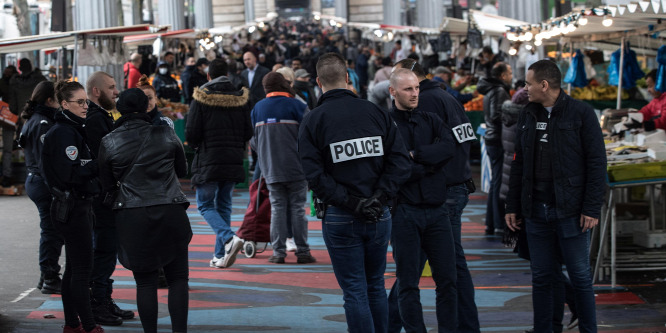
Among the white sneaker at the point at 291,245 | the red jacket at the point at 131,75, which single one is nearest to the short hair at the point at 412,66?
the white sneaker at the point at 291,245

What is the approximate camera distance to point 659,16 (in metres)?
10.5

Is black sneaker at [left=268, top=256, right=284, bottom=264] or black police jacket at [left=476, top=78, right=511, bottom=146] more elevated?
black police jacket at [left=476, top=78, right=511, bottom=146]

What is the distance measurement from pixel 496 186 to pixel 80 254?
5.82 meters

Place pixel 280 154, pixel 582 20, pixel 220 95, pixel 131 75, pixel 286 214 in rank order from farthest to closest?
pixel 131 75 → pixel 582 20 → pixel 286 214 → pixel 280 154 → pixel 220 95

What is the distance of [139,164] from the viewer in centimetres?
599

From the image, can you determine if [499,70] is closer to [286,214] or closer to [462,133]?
[286,214]

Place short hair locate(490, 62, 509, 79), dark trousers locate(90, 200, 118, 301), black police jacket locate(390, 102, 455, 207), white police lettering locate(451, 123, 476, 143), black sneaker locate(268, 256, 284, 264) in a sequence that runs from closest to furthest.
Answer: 1. black police jacket locate(390, 102, 455, 207)
2. white police lettering locate(451, 123, 476, 143)
3. dark trousers locate(90, 200, 118, 301)
4. black sneaker locate(268, 256, 284, 264)
5. short hair locate(490, 62, 509, 79)

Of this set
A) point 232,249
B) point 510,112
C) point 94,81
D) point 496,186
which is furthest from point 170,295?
point 496,186

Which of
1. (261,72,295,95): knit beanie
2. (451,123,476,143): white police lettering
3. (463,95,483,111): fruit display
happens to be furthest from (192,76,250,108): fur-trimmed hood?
(463,95,483,111): fruit display

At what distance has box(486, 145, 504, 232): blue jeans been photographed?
1105 centimetres

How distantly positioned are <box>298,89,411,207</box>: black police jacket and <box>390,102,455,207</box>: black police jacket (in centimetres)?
30

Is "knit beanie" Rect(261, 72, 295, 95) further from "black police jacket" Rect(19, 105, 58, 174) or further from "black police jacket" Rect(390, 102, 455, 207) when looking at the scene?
"black police jacket" Rect(390, 102, 455, 207)

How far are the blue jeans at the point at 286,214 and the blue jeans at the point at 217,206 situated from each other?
1.58ft

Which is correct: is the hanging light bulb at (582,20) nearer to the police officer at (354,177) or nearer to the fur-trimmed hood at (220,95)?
the fur-trimmed hood at (220,95)
